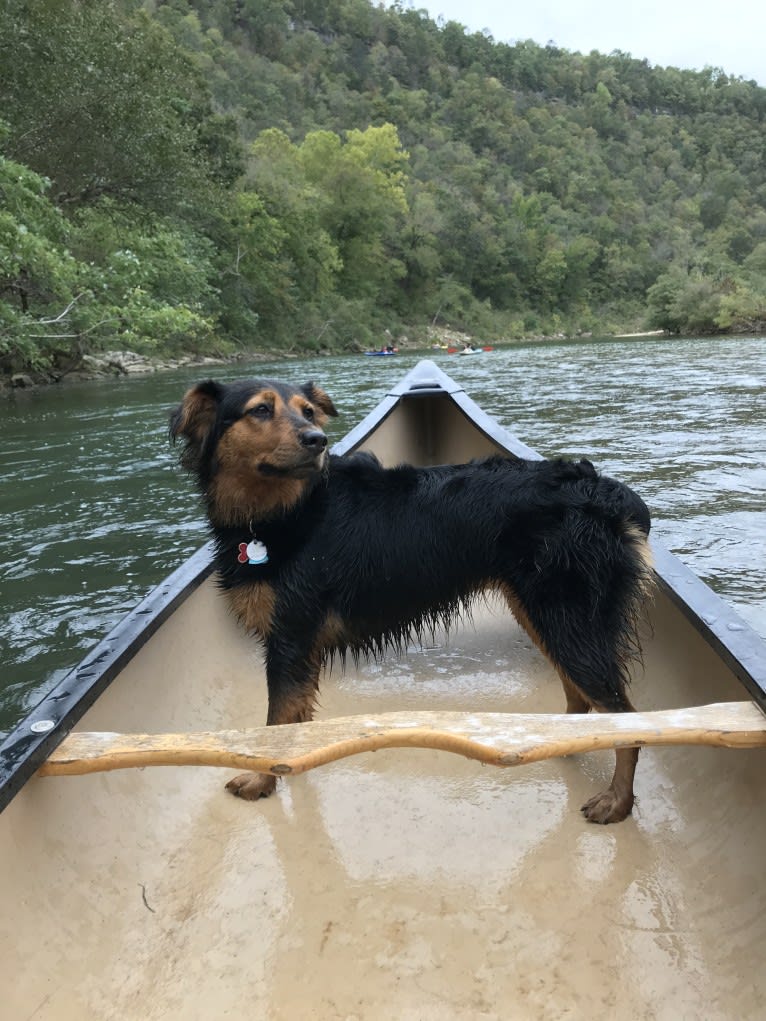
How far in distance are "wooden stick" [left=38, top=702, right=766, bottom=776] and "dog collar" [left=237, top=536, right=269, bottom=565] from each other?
2.60ft

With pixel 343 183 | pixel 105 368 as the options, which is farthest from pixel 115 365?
pixel 343 183

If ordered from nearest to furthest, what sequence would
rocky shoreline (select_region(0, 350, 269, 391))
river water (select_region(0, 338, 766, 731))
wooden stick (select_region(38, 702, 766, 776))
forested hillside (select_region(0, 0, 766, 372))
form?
wooden stick (select_region(38, 702, 766, 776)) < river water (select_region(0, 338, 766, 731)) < forested hillside (select_region(0, 0, 766, 372)) < rocky shoreline (select_region(0, 350, 269, 391))

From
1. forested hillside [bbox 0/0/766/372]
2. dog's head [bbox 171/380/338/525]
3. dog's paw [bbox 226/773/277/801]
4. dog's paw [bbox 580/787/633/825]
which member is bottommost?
dog's paw [bbox 226/773/277/801]

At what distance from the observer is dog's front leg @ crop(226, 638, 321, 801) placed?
8.32 ft

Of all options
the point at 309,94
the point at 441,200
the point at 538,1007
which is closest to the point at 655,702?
the point at 538,1007

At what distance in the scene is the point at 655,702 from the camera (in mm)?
2809

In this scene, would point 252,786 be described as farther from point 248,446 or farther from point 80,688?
point 248,446

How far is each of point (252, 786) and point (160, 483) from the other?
22.5 feet

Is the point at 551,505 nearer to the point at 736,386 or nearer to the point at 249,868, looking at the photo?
the point at 249,868

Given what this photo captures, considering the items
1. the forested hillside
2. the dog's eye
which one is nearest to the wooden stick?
the dog's eye

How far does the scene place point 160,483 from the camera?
879 centimetres

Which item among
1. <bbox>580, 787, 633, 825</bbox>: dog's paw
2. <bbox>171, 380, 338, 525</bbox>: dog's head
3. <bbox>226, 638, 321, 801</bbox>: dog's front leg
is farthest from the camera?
<bbox>226, 638, 321, 801</bbox>: dog's front leg

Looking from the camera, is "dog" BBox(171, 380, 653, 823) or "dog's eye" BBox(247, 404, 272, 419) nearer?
"dog" BBox(171, 380, 653, 823)

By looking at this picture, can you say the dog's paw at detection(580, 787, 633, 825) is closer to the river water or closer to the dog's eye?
the dog's eye
